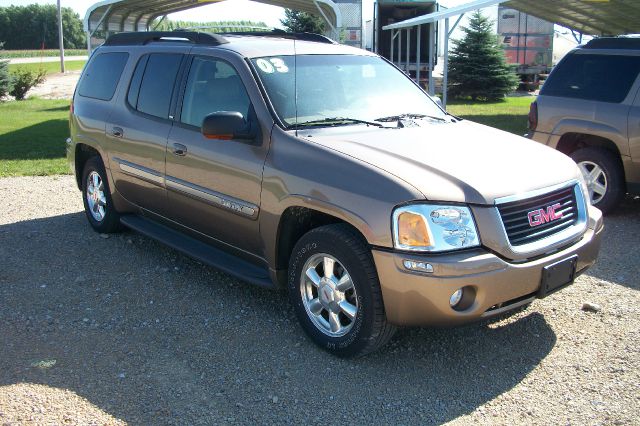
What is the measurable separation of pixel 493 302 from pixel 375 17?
769 inches

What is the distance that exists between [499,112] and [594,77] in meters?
10.8

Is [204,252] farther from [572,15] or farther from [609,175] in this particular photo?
[572,15]

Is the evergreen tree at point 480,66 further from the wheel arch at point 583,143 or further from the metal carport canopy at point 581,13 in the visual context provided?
the wheel arch at point 583,143

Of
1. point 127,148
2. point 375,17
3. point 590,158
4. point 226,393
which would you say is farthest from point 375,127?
point 375,17

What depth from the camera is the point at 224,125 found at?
14.2 ft

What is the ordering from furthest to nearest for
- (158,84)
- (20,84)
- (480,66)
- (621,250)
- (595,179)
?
(20,84) → (480,66) → (595,179) → (621,250) → (158,84)

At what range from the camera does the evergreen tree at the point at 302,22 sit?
22.1m

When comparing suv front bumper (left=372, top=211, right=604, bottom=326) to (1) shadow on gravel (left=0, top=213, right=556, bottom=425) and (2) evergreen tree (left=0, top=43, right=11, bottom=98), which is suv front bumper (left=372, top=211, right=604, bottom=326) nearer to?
(1) shadow on gravel (left=0, top=213, right=556, bottom=425)

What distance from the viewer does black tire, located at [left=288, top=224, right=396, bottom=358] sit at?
12.4 ft

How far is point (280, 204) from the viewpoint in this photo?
4258 mm

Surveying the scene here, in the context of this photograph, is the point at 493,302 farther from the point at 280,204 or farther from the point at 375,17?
the point at 375,17

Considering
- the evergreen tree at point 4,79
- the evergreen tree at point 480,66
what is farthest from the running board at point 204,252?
the evergreen tree at point 4,79

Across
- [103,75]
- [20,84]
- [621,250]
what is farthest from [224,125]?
[20,84]

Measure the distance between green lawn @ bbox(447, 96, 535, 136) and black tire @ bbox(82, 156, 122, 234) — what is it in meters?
8.80
